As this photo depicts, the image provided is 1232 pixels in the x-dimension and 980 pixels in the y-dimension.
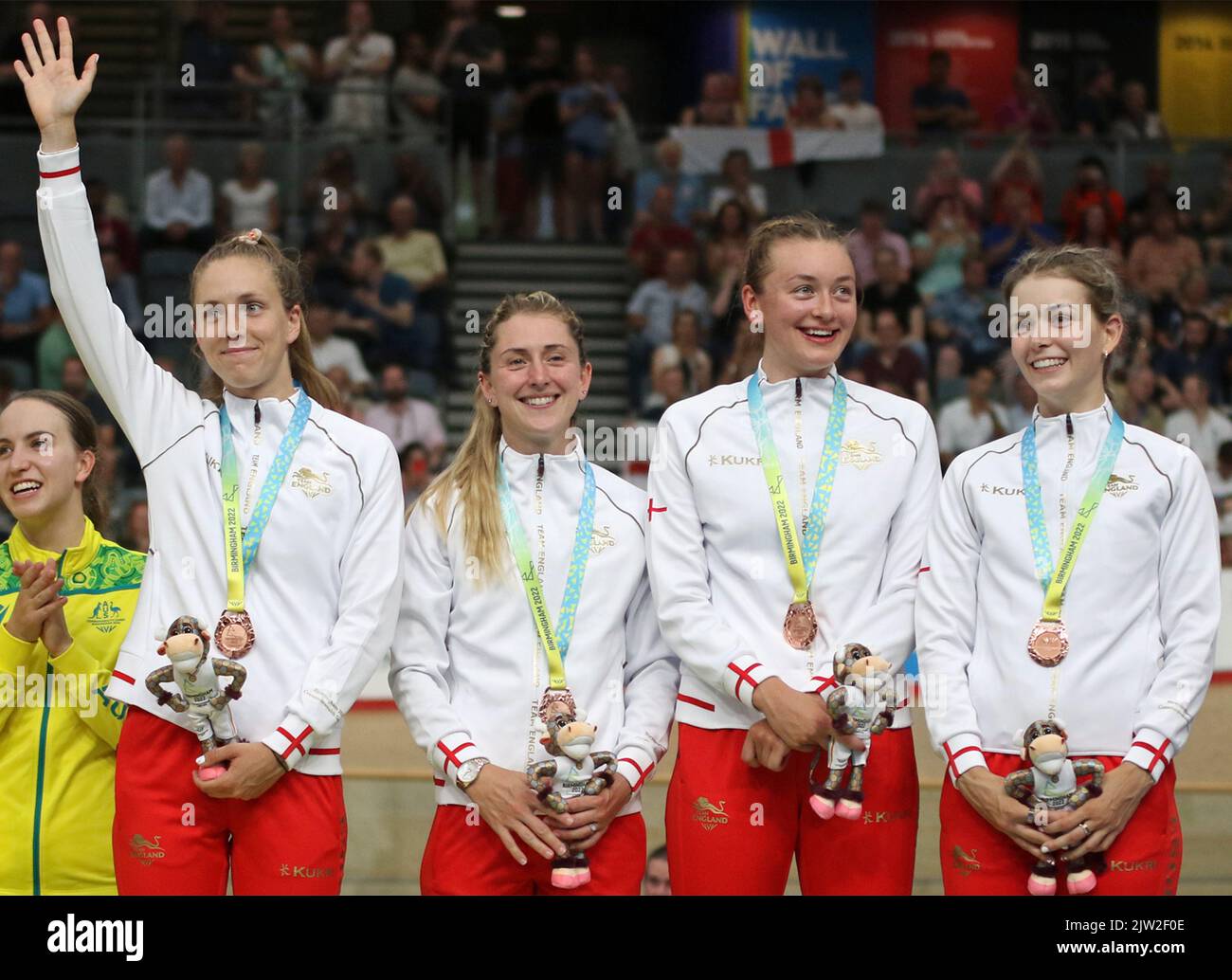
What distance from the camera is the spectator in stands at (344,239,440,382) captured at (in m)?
9.59

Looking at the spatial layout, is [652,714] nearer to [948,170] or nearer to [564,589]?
[564,589]

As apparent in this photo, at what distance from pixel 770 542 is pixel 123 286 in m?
7.09

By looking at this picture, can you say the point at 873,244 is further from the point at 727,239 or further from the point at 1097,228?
the point at 1097,228

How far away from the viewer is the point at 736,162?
10.8 meters

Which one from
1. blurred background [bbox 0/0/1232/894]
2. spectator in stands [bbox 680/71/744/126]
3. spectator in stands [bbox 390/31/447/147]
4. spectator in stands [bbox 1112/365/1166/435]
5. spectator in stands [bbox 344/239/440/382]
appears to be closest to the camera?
spectator in stands [bbox 1112/365/1166/435]

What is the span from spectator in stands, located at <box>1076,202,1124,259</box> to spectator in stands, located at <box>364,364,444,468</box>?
179 inches

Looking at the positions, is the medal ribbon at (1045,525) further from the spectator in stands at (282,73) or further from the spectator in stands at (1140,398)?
the spectator in stands at (282,73)

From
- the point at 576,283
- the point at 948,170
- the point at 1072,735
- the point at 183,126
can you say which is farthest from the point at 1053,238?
the point at 1072,735

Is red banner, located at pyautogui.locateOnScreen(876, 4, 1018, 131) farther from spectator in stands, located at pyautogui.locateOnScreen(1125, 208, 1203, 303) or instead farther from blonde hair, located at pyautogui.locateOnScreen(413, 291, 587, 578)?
blonde hair, located at pyautogui.locateOnScreen(413, 291, 587, 578)

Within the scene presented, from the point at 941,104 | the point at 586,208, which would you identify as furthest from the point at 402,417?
the point at 941,104

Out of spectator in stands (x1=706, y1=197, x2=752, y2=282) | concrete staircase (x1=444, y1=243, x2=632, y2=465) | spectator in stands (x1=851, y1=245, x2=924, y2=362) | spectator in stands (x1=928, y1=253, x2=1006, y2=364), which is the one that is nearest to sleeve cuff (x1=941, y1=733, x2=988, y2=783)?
spectator in stands (x1=851, y1=245, x2=924, y2=362)

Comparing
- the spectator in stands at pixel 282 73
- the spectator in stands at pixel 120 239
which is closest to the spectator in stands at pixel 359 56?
the spectator in stands at pixel 282 73

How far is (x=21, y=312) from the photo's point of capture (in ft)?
30.7

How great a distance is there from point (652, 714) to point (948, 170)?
8288 mm
